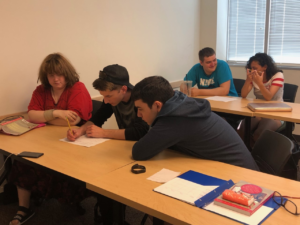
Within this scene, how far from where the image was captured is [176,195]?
3.94ft

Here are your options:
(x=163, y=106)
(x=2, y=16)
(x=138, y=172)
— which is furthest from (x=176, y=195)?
(x=2, y=16)

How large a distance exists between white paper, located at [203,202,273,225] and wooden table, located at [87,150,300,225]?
2 cm

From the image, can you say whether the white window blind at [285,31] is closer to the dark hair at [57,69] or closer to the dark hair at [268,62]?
the dark hair at [268,62]

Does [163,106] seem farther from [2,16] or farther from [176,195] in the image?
[2,16]

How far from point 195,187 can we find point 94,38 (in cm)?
231

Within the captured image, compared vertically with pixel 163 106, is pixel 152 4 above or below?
above

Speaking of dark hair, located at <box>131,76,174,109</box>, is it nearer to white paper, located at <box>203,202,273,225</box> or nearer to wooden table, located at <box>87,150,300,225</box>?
wooden table, located at <box>87,150,300,225</box>

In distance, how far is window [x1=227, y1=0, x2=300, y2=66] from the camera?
4051mm

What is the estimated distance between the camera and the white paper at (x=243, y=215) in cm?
102

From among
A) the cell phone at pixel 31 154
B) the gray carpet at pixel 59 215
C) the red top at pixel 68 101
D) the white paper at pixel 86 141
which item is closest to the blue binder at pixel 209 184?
the white paper at pixel 86 141

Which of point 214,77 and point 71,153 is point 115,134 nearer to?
point 71,153

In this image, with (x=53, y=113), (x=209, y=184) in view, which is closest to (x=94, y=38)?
(x=53, y=113)

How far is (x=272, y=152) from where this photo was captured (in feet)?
5.45

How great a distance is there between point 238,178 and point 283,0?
3540 millimetres
